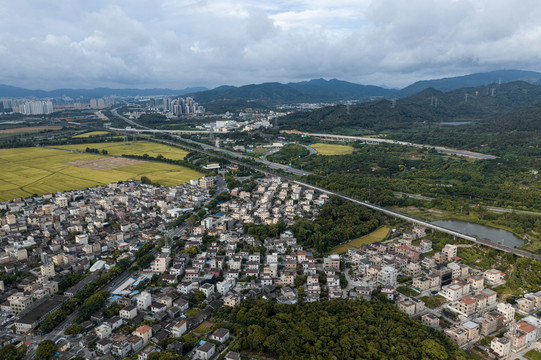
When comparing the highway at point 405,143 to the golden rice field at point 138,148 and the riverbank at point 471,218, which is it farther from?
the golden rice field at point 138,148

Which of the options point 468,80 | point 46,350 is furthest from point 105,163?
point 468,80

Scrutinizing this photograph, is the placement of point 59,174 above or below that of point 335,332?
above

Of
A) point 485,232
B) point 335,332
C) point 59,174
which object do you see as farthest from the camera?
point 59,174

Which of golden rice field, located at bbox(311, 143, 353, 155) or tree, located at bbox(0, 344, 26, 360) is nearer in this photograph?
tree, located at bbox(0, 344, 26, 360)

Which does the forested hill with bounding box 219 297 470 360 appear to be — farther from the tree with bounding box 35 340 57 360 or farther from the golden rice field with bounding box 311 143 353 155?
the golden rice field with bounding box 311 143 353 155

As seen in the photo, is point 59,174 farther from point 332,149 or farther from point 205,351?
point 332,149

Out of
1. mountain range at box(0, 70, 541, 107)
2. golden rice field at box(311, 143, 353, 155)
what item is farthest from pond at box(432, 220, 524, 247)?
mountain range at box(0, 70, 541, 107)

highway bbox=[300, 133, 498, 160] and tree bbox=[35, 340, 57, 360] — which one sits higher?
highway bbox=[300, 133, 498, 160]
